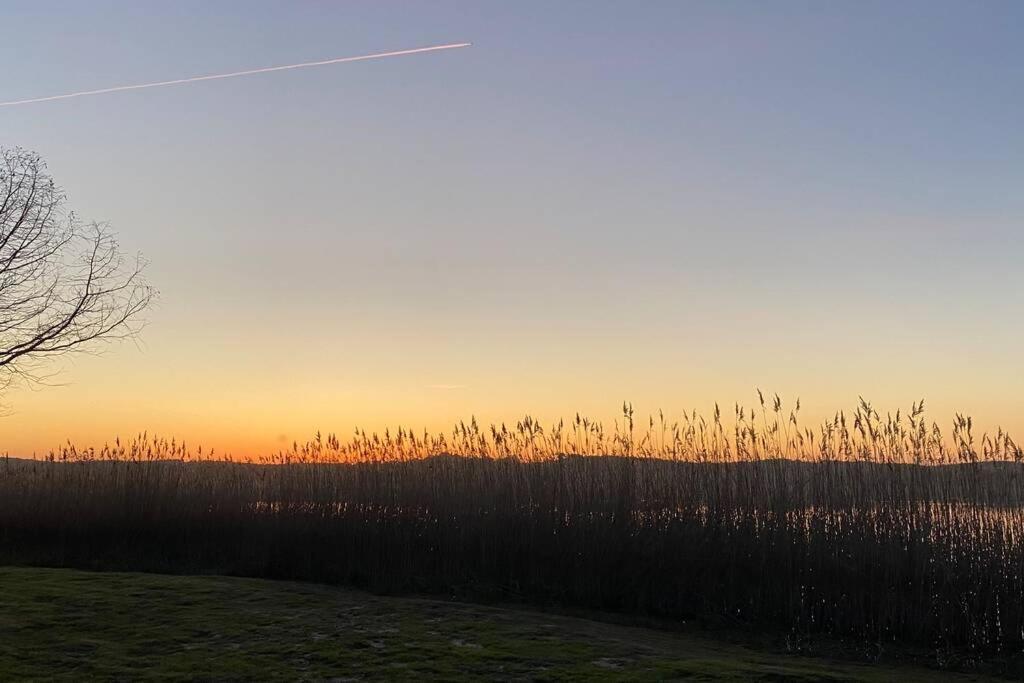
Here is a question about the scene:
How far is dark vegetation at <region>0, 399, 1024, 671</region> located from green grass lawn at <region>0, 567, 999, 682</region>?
3.88 ft

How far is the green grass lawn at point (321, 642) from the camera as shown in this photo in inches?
181

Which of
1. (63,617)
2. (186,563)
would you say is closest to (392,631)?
(63,617)

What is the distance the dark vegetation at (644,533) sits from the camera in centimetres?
722

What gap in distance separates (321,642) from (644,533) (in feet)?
13.4

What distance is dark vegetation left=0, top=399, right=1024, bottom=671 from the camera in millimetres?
7223

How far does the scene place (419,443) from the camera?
11688 millimetres

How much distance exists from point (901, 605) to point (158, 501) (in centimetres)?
886

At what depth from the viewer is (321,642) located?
5.24 m

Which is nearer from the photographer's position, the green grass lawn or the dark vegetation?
the green grass lawn

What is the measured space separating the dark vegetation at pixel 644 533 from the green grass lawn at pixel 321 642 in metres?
1.18

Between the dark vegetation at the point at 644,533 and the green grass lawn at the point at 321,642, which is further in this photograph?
the dark vegetation at the point at 644,533

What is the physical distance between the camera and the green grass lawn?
4.59 m

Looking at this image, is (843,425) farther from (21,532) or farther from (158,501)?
(21,532)

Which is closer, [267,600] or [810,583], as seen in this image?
[267,600]
